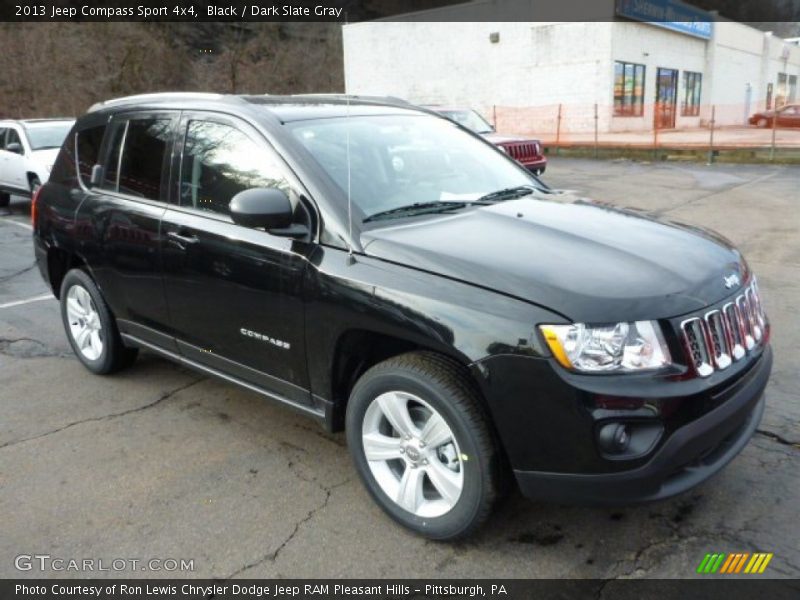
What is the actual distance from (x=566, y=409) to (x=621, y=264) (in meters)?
0.68

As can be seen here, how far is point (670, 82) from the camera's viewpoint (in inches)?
1219

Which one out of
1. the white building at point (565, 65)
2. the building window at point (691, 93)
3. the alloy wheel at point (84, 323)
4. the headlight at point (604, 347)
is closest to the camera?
the headlight at point (604, 347)

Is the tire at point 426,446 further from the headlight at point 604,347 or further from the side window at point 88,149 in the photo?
the side window at point 88,149

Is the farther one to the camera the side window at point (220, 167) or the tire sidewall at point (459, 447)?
the side window at point (220, 167)

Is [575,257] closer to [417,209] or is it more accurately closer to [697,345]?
[697,345]

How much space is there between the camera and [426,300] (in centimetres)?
271

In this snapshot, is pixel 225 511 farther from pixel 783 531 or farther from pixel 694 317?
pixel 783 531

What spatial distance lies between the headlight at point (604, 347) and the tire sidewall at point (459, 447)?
48 cm

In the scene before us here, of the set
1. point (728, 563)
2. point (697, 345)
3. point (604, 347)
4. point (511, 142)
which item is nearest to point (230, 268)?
point (604, 347)

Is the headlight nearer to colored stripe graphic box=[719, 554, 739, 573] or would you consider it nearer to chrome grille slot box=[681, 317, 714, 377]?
chrome grille slot box=[681, 317, 714, 377]

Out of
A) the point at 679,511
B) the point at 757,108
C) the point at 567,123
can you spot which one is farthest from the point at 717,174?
the point at 757,108

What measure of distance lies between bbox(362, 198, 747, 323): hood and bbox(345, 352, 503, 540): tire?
426 mm

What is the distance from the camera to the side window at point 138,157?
399cm

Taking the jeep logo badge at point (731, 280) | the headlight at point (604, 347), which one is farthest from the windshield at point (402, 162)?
the jeep logo badge at point (731, 280)
